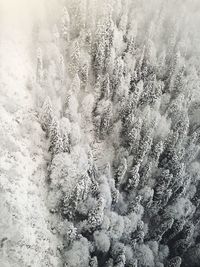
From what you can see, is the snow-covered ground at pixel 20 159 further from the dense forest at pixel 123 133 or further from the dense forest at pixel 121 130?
the dense forest at pixel 123 133

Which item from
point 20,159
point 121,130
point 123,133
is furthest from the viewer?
point 123,133

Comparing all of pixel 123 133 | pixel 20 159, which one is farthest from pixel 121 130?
pixel 20 159

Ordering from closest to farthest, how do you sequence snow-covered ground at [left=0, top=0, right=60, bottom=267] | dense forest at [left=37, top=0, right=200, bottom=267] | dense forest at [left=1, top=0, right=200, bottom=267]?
snow-covered ground at [left=0, top=0, right=60, bottom=267]
dense forest at [left=1, top=0, right=200, bottom=267]
dense forest at [left=37, top=0, right=200, bottom=267]

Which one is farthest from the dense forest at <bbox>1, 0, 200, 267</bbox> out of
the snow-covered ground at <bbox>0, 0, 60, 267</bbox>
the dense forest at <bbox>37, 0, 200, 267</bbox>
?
the snow-covered ground at <bbox>0, 0, 60, 267</bbox>

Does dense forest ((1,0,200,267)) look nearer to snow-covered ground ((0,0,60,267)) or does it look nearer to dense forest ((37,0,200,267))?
dense forest ((37,0,200,267))

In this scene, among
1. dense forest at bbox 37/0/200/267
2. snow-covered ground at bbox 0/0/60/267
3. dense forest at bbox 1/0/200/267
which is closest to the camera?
snow-covered ground at bbox 0/0/60/267

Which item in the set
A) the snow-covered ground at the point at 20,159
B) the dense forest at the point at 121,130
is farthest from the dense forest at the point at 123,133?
the snow-covered ground at the point at 20,159

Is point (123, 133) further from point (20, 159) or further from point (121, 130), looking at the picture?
point (20, 159)
